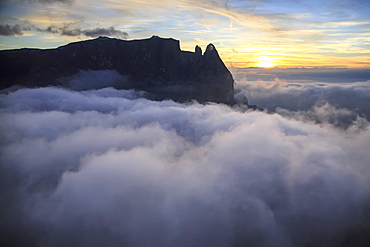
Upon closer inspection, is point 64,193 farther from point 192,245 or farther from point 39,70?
point 39,70

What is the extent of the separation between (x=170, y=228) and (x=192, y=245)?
6.65 meters

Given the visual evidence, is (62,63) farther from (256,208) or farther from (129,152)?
(256,208)

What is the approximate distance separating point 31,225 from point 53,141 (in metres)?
53.6

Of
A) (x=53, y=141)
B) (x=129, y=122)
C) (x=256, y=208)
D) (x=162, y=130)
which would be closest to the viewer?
(x=256, y=208)

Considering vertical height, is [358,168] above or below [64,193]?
above

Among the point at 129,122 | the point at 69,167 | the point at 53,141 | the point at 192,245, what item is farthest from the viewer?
the point at 129,122

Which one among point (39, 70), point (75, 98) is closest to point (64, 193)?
point (75, 98)

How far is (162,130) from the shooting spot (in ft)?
399

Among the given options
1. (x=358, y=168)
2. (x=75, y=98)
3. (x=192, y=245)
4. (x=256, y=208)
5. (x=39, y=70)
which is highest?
(x=39, y=70)

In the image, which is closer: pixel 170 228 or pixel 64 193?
pixel 170 228

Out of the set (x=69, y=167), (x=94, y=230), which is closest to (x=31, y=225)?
(x=94, y=230)

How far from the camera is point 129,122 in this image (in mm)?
130500

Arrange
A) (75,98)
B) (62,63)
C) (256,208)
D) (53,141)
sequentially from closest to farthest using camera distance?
(256,208), (53,141), (75,98), (62,63)

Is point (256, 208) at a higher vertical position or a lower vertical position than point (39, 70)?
lower
